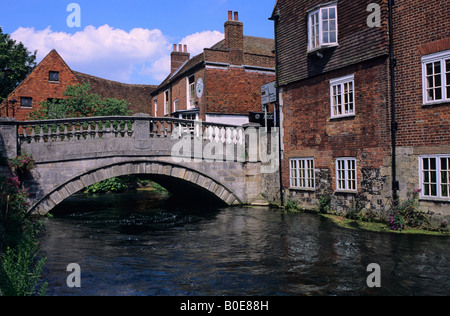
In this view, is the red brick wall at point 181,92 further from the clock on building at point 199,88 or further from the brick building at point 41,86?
the brick building at point 41,86

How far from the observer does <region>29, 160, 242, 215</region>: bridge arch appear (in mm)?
13695

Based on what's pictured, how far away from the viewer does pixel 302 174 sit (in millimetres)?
15828

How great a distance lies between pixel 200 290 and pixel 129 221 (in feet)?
28.5

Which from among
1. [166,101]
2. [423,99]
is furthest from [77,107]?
[423,99]

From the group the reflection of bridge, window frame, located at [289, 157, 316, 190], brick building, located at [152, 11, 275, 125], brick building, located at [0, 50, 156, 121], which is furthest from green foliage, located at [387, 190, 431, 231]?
brick building, located at [0, 50, 156, 121]

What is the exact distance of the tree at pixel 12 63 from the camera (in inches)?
1455

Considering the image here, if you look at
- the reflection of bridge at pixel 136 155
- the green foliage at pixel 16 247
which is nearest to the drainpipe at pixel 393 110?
the reflection of bridge at pixel 136 155

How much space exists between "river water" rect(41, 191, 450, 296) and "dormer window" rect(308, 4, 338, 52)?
6.39 metres

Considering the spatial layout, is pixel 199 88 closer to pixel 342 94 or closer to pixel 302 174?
pixel 302 174

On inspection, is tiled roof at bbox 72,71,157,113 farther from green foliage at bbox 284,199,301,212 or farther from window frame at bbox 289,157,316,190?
green foliage at bbox 284,199,301,212

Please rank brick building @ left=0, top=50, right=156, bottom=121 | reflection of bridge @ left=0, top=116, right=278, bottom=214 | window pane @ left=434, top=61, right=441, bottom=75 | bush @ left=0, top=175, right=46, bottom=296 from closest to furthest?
bush @ left=0, top=175, right=46, bottom=296 < window pane @ left=434, top=61, right=441, bottom=75 < reflection of bridge @ left=0, top=116, right=278, bottom=214 < brick building @ left=0, top=50, right=156, bottom=121

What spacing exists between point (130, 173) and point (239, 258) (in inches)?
294

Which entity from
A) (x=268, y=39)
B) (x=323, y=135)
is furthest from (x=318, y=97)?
(x=268, y=39)

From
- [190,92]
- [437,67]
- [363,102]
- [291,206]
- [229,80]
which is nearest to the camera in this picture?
[437,67]
